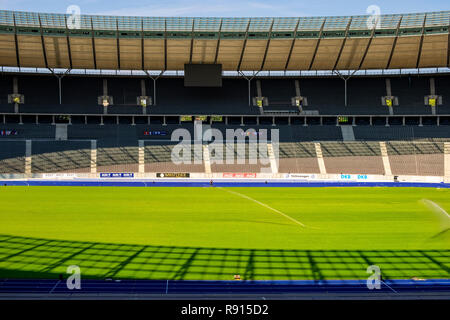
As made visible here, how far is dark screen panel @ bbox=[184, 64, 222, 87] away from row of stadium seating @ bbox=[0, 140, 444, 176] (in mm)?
9746

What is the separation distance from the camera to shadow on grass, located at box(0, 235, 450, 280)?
13.2m

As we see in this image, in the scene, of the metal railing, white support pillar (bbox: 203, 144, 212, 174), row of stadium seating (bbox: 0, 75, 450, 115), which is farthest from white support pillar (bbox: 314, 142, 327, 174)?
the metal railing

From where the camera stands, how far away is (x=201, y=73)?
5566cm

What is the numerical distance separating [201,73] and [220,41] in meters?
6.00

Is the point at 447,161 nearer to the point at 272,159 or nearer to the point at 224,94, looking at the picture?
the point at 272,159

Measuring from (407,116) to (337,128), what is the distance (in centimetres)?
1032

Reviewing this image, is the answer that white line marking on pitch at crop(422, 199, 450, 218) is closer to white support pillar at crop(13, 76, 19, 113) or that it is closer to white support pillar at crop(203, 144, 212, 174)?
white support pillar at crop(203, 144, 212, 174)

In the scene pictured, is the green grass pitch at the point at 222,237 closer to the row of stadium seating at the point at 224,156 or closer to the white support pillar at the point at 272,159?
the row of stadium seating at the point at 224,156

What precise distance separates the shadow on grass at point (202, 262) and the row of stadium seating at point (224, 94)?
141 feet

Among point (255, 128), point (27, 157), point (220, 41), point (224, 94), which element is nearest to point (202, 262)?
point (27, 157)

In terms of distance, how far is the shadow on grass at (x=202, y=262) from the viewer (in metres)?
13.2

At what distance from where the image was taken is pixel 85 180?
45594 millimetres

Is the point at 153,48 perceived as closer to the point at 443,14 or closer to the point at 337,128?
the point at 337,128
